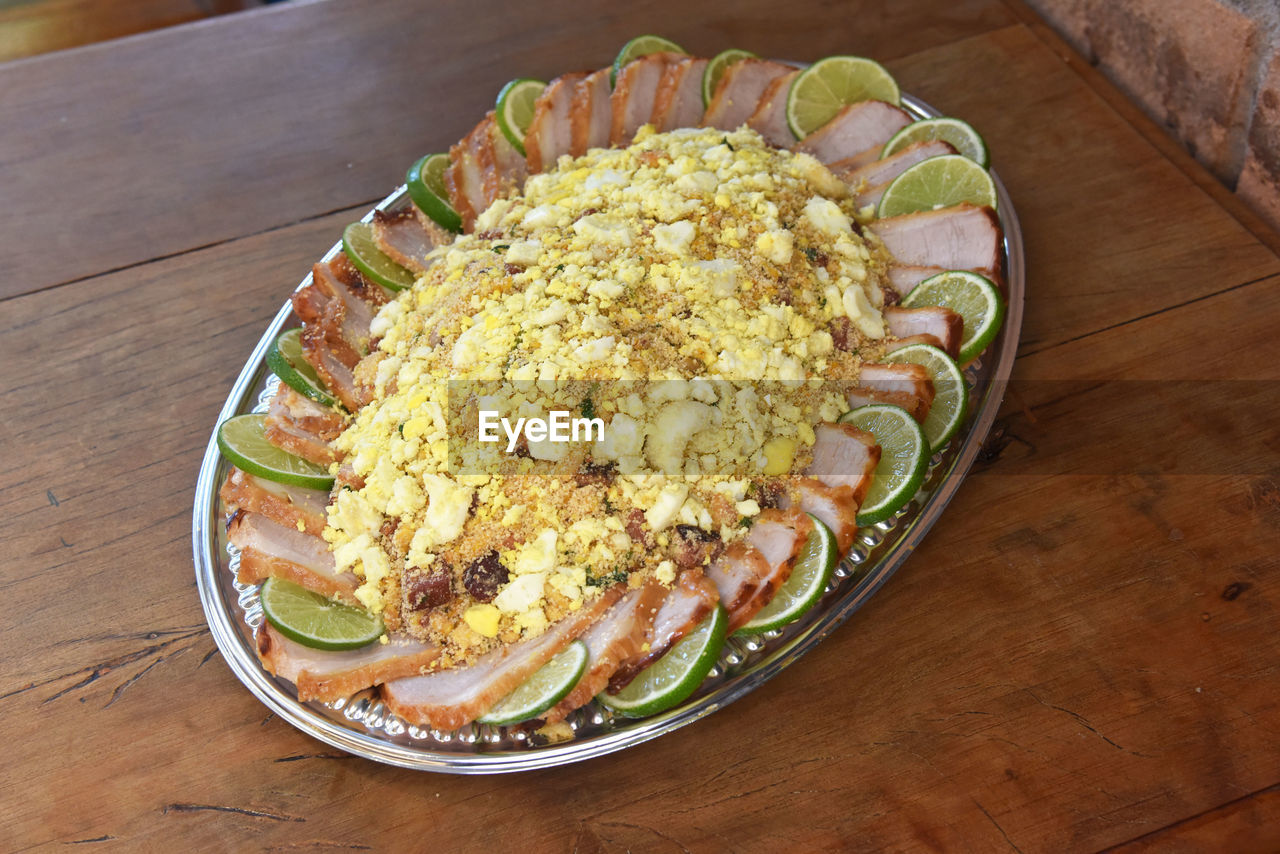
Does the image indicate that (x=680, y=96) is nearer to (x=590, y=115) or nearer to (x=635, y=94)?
(x=635, y=94)

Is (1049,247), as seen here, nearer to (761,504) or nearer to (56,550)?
(761,504)

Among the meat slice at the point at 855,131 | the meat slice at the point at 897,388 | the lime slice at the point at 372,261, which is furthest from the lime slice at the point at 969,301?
the lime slice at the point at 372,261

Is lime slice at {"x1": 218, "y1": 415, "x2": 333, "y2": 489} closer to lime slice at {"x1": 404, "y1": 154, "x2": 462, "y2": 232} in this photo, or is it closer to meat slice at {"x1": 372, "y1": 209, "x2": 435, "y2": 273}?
meat slice at {"x1": 372, "y1": 209, "x2": 435, "y2": 273}

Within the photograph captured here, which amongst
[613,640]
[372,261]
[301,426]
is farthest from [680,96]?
[613,640]

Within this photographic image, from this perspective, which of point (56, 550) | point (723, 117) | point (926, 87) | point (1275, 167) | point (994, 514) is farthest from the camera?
point (926, 87)

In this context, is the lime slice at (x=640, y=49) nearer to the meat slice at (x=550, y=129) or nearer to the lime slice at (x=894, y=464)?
the meat slice at (x=550, y=129)

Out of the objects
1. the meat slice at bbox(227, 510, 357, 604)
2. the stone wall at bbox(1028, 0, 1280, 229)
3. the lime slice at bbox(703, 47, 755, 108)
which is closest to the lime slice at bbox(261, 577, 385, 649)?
the meat slice at bbox(227, 510, 357, 604)

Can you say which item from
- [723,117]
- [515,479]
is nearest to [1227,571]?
[515,479]
